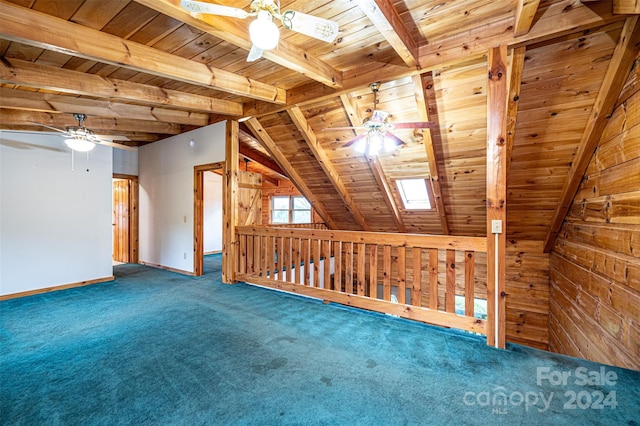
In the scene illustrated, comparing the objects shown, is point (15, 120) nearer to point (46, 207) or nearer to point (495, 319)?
point (46, 207)

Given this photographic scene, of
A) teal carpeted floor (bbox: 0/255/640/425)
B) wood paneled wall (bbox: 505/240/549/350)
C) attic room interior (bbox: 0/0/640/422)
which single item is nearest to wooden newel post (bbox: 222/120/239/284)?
attic room interior (bbox: 0/0/640/422)

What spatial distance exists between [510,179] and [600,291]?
170 cm

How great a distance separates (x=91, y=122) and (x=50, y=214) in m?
1.50

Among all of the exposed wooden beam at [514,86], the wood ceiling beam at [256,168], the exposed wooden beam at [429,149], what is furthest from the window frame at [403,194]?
the wood ceiling beam at [256,168]

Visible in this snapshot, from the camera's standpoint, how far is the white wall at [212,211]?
8312 mm

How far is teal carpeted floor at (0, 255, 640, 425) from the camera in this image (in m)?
1.67

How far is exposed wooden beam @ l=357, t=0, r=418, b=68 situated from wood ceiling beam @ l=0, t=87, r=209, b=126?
3.45 meters

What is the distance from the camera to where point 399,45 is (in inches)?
99.2

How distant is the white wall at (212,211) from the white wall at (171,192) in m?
2.23

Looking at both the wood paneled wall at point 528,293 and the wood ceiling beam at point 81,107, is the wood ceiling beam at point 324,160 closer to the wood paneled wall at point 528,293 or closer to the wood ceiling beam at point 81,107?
the wood ceiling beam at point 81,107

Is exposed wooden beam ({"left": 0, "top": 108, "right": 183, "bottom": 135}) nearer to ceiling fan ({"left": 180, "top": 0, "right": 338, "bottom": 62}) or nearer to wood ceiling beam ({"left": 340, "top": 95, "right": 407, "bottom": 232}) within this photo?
wood ceiling beam ({"left": 340, "top": 95, "right": 407, "bottom": 232})

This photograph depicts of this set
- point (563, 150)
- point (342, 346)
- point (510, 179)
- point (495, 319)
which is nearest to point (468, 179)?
point (510, 179)

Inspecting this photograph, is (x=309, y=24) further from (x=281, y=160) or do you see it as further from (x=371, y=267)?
(x=281, y=160)

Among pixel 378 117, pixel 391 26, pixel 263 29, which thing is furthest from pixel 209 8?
pixel 378 117
